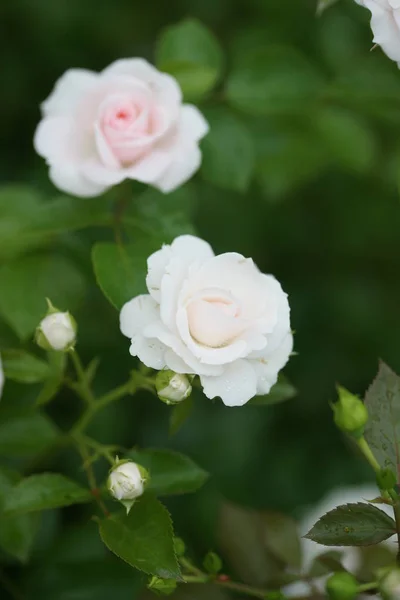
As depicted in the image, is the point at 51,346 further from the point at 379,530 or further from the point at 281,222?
the point at 281,222

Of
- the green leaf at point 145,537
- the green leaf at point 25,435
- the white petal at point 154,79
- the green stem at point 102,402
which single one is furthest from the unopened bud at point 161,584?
the white petal at point 154,79

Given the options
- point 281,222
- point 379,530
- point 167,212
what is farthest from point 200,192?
point 379,530

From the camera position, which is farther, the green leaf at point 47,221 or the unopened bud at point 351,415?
the green leaf at point 47,221

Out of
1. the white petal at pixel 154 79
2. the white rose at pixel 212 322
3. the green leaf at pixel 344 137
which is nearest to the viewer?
the white rose at pixel 212 322

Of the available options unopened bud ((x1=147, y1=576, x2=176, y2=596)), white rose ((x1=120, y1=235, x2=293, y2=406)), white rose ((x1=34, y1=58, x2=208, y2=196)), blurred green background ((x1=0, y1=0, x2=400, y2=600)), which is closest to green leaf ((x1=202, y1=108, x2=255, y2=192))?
blurred green background ((x1=0, y1=0, x2=400, y2=600))

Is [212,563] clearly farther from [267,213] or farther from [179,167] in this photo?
[267,213]

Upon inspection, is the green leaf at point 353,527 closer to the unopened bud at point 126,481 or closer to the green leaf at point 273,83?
the unopened bud at point 126,481

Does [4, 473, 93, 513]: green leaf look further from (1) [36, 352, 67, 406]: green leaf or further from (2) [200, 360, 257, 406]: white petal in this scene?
(2) [200, 360, 257, 406]: white petal
